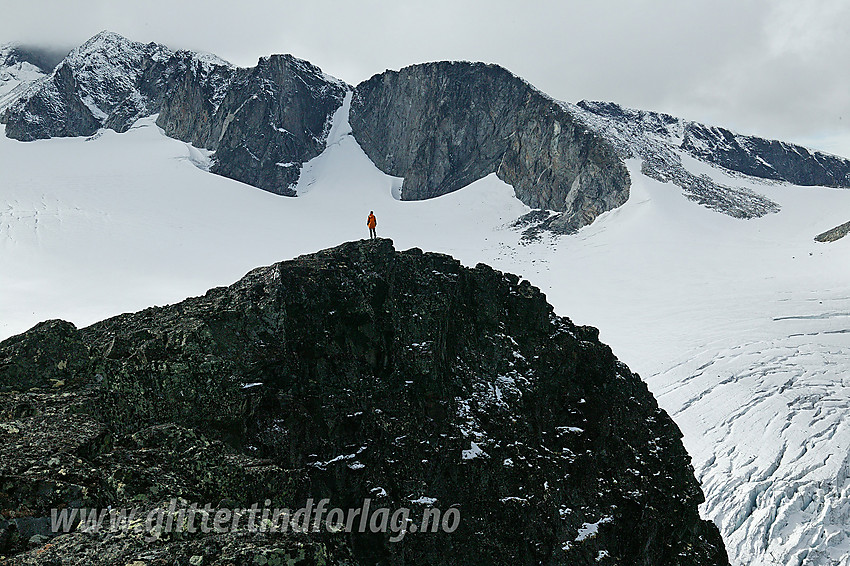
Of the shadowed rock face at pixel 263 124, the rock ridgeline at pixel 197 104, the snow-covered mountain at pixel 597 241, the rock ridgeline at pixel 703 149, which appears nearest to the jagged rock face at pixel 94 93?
the rock ridgeline at pixel 197 104

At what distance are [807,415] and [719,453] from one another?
13.8 ft

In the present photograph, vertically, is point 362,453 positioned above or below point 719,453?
above

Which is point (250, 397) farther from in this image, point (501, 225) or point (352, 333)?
point (501, 225)

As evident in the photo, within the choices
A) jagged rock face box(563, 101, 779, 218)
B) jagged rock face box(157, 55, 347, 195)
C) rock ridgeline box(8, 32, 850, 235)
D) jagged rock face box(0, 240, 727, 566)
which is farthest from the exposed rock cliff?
jagged rock face box(0, 240, 727, 566)

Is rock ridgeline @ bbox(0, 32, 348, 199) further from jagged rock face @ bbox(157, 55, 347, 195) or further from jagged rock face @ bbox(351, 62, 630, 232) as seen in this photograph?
jagged rock face @ bbox(351, 62, 630, 232)

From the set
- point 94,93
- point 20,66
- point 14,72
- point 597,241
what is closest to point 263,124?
point 94,93

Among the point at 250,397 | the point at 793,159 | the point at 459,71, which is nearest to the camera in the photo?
the point at 250,397

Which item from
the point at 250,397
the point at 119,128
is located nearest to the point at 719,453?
the point at 250,397

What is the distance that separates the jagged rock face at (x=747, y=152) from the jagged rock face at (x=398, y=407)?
3682 inches

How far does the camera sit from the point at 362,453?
12055 mm

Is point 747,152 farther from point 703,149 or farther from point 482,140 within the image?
point 482,140

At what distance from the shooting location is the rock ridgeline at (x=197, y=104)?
289ft

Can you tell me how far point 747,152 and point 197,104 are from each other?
329 feet

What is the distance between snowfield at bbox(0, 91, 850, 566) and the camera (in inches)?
858
